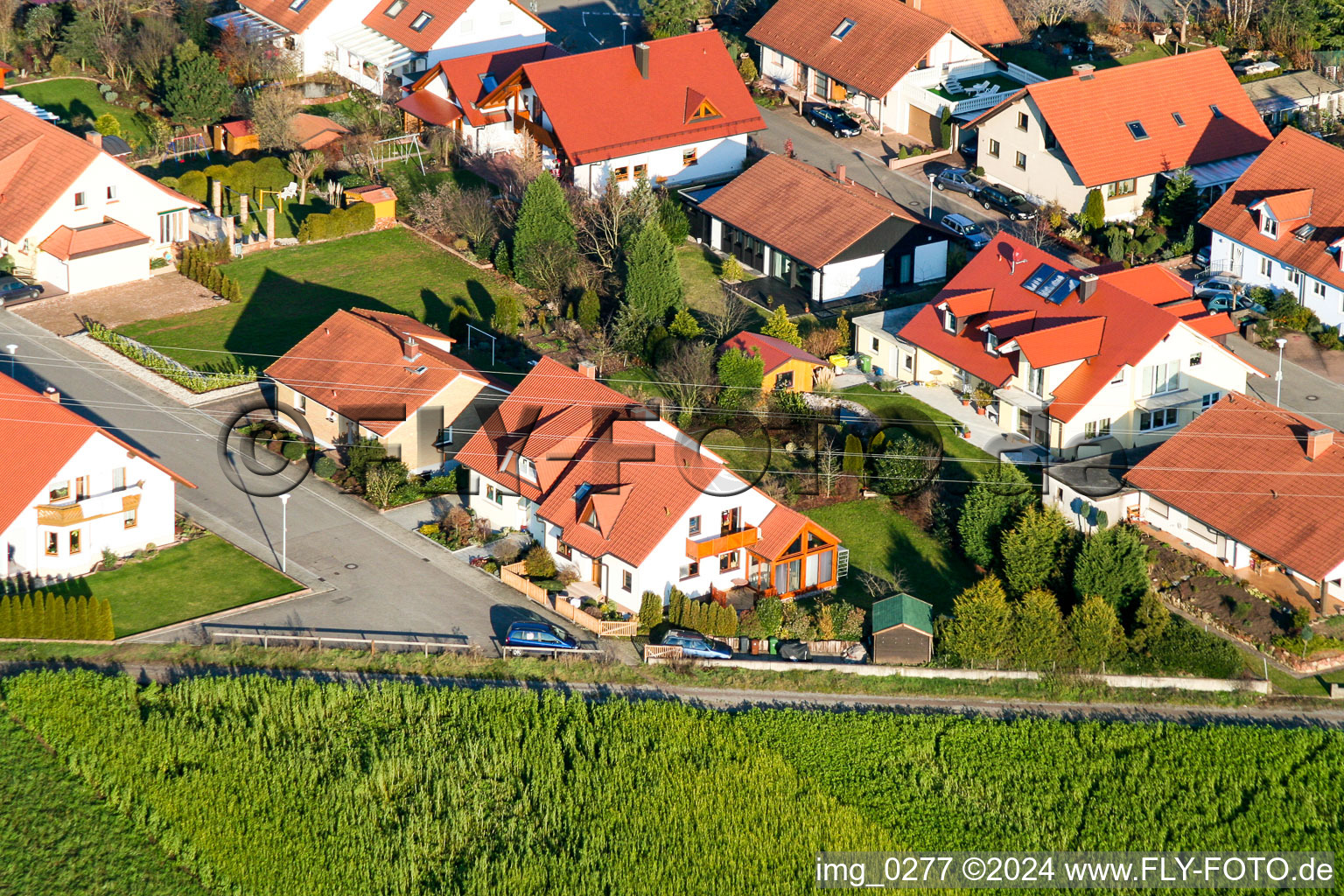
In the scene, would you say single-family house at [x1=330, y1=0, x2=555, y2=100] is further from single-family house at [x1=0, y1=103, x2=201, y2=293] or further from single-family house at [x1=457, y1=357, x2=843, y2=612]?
single-family house at [x1=457, y1=357, x2=843, y2=612]

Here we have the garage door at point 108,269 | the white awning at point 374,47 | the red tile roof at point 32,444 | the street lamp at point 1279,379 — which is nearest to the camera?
the red tile roof at point 32,444

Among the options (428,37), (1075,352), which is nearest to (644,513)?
(1075,352)

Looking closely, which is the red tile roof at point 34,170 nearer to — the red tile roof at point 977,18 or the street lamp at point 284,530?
the street lamp at point 284,530

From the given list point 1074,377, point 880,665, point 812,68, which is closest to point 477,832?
point 880,665

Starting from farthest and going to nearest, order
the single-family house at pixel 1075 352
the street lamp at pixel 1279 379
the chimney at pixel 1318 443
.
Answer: the street lamp at pixel 1279 379
the single-family house at pixel 1075 352
the chimney at pixel 1318 443

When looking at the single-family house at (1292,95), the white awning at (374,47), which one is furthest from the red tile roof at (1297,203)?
the white awning at (374,47)

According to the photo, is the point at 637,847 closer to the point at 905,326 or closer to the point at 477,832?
the point at 477,832

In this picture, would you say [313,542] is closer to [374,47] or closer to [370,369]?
[370,369]

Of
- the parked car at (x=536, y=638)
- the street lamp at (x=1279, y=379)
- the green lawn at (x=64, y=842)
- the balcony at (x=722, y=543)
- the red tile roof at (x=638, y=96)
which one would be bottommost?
the green lawn at (x=64, y=842)

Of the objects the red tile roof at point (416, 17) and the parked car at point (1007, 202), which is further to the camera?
the red tile roof at point (416, 17)
